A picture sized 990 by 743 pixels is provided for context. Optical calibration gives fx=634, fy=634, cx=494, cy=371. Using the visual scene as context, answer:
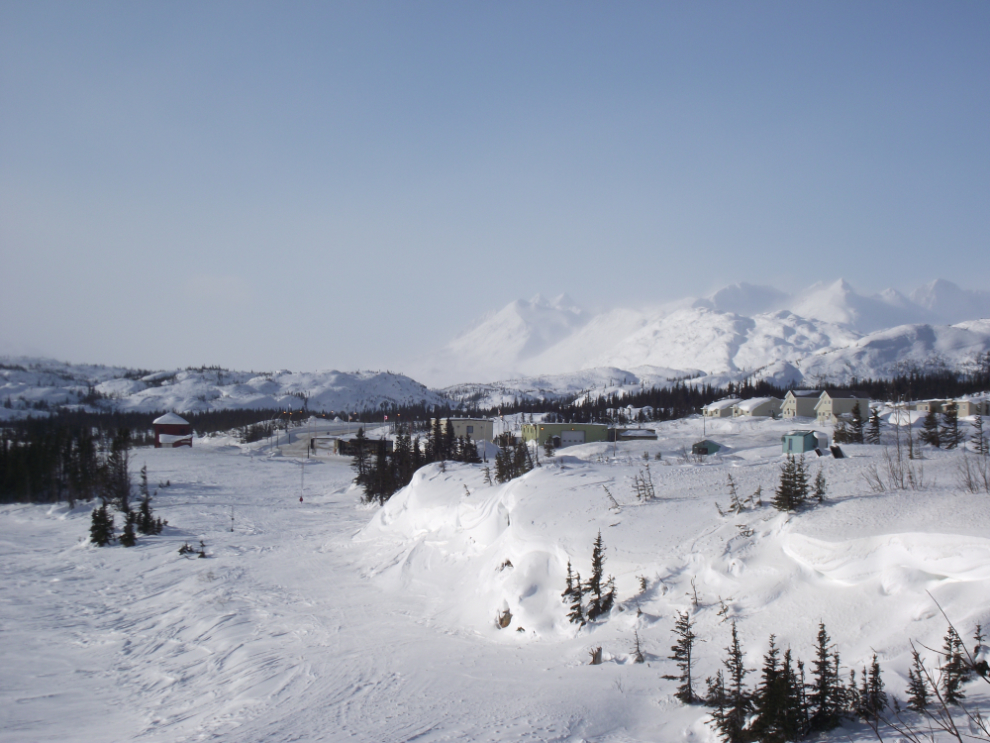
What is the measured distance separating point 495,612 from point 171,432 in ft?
384

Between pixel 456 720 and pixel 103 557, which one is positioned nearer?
pixel 456 720

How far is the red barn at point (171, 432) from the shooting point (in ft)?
366

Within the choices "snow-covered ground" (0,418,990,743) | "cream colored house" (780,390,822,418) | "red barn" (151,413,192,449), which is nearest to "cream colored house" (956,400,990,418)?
"cream colored house" (780,390,822,418)

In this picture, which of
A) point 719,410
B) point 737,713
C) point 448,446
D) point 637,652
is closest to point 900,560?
point 737,713

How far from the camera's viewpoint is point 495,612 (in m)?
16.5

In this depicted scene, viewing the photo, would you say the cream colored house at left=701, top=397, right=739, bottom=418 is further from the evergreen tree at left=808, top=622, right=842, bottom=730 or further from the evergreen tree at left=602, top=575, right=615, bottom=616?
the evergreen tree at left=808, top=622, right=842, bottom=730

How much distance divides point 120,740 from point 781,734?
11.5m

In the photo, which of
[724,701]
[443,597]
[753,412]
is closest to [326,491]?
[443,597]

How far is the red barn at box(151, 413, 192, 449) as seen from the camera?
366 ft

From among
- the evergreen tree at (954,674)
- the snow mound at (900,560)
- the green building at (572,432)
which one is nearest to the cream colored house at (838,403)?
the green building at (572,432)

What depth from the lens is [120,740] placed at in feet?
38.9

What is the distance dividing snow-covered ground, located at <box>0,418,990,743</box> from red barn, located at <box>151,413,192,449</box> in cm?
9070

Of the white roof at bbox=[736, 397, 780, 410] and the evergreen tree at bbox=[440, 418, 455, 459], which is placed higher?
the white roof at bbox=[736, 397, 780, 410]

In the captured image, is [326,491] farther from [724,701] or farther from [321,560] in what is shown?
[724,701]
